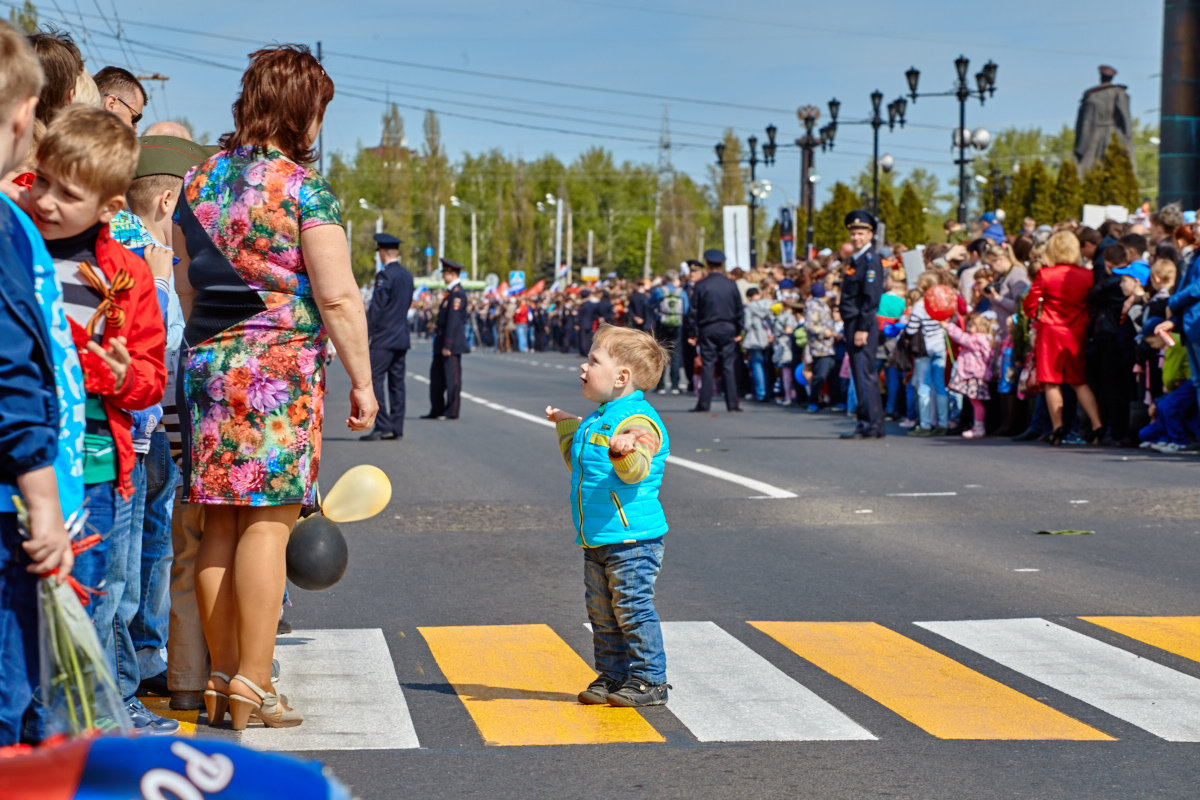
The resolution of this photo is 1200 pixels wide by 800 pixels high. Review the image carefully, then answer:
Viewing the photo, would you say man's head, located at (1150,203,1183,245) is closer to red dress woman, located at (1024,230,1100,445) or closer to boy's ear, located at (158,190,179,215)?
red dress woman, located at (1024,230,1100,445)

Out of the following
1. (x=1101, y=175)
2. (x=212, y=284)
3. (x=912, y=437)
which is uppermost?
(x=1101, y=175)

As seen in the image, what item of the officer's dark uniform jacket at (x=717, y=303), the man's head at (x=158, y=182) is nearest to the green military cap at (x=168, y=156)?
the man's head at (x=158, y=182)

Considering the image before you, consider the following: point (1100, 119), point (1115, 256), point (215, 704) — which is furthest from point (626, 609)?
point (1100, 119)

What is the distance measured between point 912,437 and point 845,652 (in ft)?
38.5

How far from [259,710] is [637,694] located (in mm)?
1207

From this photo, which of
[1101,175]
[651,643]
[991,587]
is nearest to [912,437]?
[991,587]

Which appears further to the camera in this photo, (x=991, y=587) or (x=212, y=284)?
(x=991, y=587)

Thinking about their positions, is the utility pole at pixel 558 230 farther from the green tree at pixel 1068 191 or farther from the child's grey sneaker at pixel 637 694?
the child's grey sneaker at pixel 637 694

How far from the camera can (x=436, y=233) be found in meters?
142

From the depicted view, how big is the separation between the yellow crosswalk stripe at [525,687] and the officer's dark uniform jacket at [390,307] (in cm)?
1118

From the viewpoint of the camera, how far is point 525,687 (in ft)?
19.1

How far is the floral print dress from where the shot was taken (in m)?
5.04

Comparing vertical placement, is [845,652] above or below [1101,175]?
below

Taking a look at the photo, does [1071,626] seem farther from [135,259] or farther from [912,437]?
[912,437]
